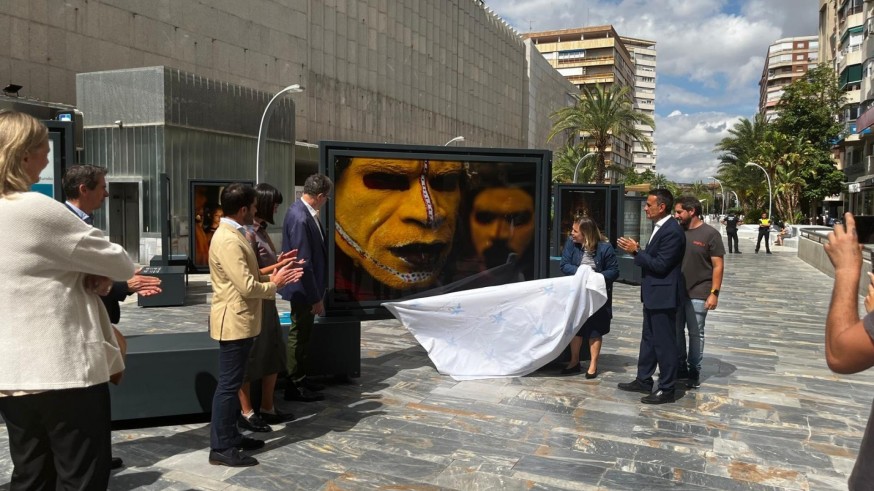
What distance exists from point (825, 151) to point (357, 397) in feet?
162

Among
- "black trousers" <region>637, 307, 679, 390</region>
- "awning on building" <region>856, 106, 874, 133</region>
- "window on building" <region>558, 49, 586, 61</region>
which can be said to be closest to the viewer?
"black trousers" <region>637, 307, 679, 390</region>

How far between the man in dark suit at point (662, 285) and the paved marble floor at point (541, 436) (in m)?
0.34

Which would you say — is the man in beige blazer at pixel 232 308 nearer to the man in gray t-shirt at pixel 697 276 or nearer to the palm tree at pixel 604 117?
the man in gray t-shirt at pixel 697 276

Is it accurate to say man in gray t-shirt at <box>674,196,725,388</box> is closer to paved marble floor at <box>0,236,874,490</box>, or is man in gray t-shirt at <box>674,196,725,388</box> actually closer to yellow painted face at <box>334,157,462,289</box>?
paved marble floor at <box>0,236,874,490</box>

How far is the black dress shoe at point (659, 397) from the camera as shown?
5984 mm

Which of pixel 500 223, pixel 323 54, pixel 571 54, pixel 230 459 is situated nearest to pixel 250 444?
pixel 230 459

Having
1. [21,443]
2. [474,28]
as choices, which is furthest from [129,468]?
[474,28]

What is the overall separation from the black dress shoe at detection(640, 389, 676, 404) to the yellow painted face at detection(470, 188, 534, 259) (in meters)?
2.09

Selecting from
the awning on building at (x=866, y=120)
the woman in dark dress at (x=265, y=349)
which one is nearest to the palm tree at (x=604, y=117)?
the awning on building at (x=866, y=120)

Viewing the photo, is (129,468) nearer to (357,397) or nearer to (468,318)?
(357,397)

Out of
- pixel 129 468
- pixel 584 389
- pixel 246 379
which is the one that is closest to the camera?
pixel 129 468

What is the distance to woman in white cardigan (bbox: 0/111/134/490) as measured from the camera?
7.68 ft

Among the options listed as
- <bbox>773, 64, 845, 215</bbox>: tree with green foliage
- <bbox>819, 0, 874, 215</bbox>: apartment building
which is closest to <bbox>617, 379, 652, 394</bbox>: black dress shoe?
<bbox>819, 0, 874, 215</bbox>: apartment building

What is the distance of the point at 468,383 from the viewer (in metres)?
6.59
